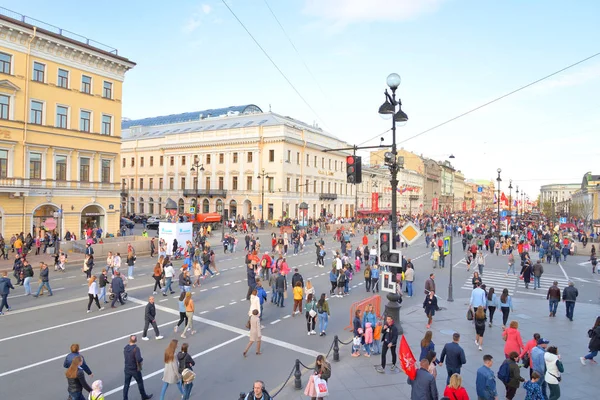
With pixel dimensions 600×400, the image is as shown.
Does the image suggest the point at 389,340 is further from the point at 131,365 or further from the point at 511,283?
the point at 511,283

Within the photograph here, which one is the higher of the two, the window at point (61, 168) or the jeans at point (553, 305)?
the window at point (61, 168)

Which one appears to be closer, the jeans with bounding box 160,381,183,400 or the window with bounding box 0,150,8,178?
the jeans with bounding box 160,381,183,400

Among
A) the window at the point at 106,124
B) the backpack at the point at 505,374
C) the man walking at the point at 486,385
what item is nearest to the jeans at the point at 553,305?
the backpack at the point at 505,374

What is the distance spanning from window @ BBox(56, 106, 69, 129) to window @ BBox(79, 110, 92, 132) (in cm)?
123

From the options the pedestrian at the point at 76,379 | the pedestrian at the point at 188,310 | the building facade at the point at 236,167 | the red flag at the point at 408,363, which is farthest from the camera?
the building facade at the point at 236,167

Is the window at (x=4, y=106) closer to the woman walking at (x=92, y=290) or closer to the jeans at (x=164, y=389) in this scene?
the woman walking at (x=92, y=290)

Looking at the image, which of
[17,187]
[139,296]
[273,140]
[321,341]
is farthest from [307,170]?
[321,341]

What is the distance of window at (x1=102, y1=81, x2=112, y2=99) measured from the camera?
126ft

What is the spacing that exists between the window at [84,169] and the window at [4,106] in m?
6.69

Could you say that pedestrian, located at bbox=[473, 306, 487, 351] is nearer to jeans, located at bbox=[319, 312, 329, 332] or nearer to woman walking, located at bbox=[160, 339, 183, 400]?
jeans, located at bbox=[319, 312, 329, 332]

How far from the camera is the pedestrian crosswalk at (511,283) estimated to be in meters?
21.3

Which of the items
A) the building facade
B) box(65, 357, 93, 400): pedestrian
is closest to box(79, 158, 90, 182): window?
the building facade

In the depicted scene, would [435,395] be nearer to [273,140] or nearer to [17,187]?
[17,187]

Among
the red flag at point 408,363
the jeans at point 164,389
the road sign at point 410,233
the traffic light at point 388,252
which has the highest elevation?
the road sign at point 410,233
